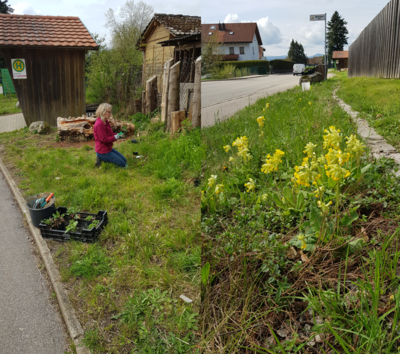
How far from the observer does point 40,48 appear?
12.0 meters

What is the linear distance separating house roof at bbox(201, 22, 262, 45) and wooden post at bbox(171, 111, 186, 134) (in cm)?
676

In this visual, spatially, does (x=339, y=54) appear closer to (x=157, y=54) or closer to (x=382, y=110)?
(x=157, y=54)

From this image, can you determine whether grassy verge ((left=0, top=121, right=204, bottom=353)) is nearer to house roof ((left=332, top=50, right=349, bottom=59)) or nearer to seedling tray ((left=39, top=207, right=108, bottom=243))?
seedling tray ((left=39, top=207, right=108, bottom=243))

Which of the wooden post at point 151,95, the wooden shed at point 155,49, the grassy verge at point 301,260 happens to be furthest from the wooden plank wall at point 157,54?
the grassy verge at point 301,260

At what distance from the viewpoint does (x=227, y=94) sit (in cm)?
527

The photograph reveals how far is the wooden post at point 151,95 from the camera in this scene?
10.9 meters

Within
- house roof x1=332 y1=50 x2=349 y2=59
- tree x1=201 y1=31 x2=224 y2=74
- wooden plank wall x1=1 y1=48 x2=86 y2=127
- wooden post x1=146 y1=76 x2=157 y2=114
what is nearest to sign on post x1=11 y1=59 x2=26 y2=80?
wooden plank wall x1=1 y1=48 x2=86 y2=127

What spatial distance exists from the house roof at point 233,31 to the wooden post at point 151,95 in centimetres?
1002

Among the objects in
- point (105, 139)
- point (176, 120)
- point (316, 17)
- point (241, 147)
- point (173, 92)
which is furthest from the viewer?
point (173, 92)

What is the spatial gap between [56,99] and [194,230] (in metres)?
11.4

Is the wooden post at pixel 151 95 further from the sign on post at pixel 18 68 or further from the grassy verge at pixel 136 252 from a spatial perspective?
the sign on post at pixel 18 68

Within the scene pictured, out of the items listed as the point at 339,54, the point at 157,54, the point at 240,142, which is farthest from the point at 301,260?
the point at 339,54

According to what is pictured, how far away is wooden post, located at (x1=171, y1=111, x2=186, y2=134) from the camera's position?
26.0ft

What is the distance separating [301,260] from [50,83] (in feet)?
41.9
